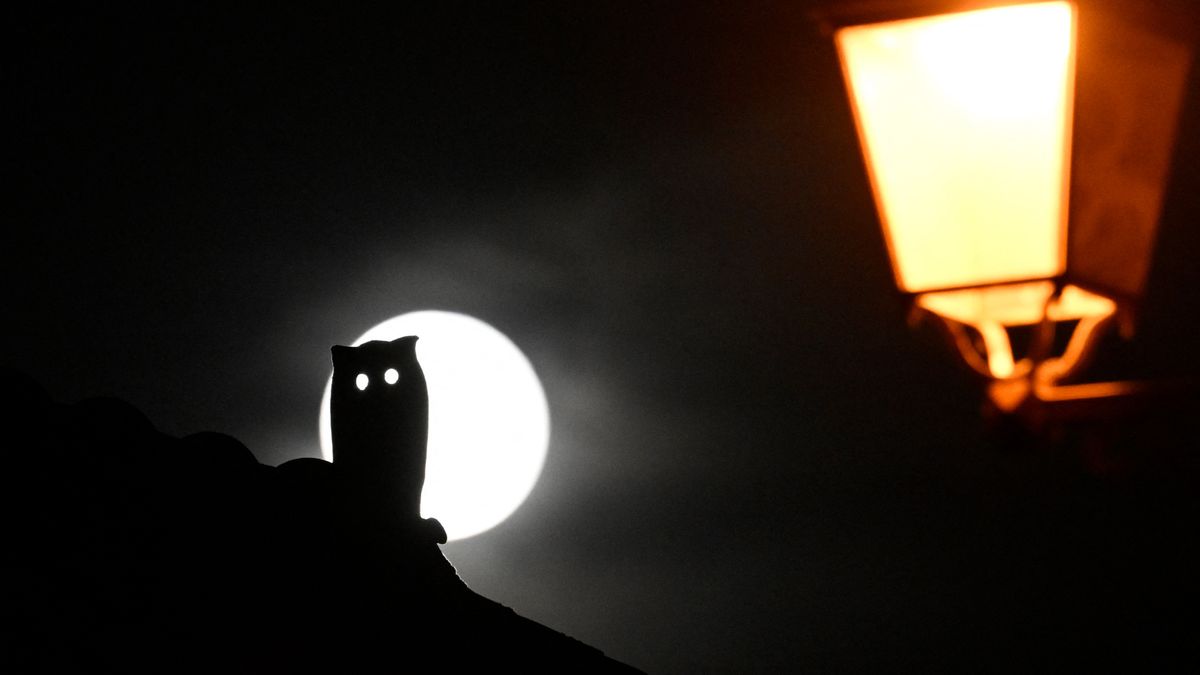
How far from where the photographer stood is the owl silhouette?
6.71 m

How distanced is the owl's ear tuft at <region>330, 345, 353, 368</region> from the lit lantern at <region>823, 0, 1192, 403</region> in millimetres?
Answer: 4584

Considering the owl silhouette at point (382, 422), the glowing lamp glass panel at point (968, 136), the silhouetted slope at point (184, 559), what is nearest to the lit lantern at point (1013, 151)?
the glowing lamp glass panel at point (968, 136)

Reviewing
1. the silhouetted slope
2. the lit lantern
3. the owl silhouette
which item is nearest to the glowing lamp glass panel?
the lit lantern

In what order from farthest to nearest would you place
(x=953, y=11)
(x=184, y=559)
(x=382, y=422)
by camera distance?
(x=382, y=422), (x=184, y=559), (x=953, y=11)

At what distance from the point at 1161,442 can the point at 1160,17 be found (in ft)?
3.35

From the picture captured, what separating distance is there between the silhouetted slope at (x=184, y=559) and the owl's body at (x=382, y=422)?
0.47 m

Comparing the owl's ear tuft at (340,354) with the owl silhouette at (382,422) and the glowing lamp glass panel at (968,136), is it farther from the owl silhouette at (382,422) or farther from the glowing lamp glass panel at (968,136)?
the glowing lamp glass panel at (968,136)

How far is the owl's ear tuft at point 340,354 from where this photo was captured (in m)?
6.90

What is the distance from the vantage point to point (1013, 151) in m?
2.68

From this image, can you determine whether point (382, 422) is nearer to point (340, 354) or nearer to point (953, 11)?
point (340, 354)

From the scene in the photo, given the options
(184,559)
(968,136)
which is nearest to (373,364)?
(184,559)

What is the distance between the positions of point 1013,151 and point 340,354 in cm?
493

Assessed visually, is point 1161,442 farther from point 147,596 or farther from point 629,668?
point 629,668

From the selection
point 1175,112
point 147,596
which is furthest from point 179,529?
point 1175,112
